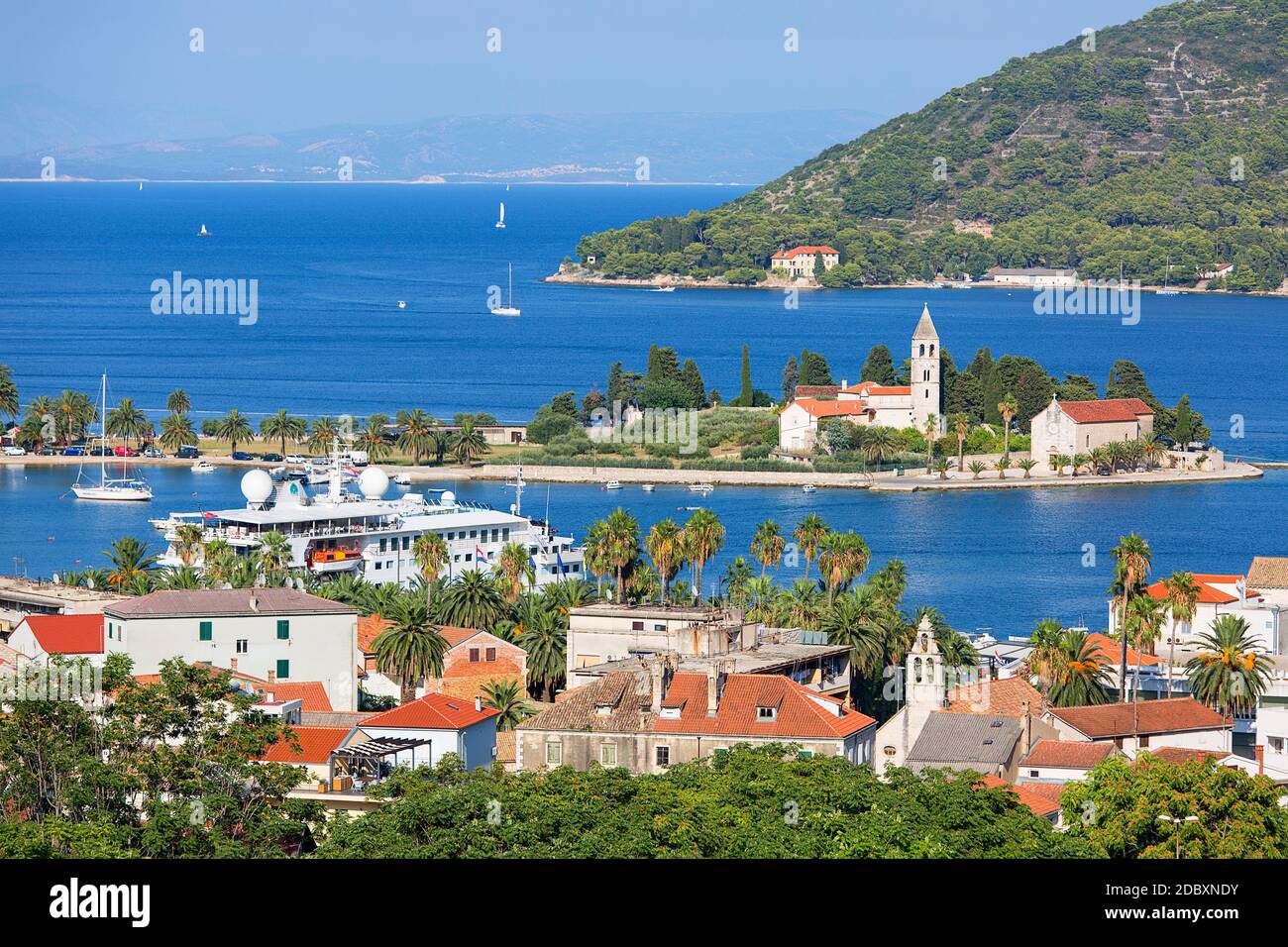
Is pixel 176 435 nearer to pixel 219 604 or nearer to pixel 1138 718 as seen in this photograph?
pixel 219 604

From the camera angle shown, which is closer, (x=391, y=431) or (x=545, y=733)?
(x=545, y=733)

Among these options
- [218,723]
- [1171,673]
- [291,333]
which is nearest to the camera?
[218,723]

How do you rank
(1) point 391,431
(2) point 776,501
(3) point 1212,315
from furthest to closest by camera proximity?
(3) point 1212,315 < (1) point 391,431 < (2) point 776,501

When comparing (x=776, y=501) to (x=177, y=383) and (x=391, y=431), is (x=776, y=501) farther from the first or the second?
(x=177, y=383)

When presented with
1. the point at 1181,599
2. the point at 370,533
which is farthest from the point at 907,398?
the point at 1181,599
